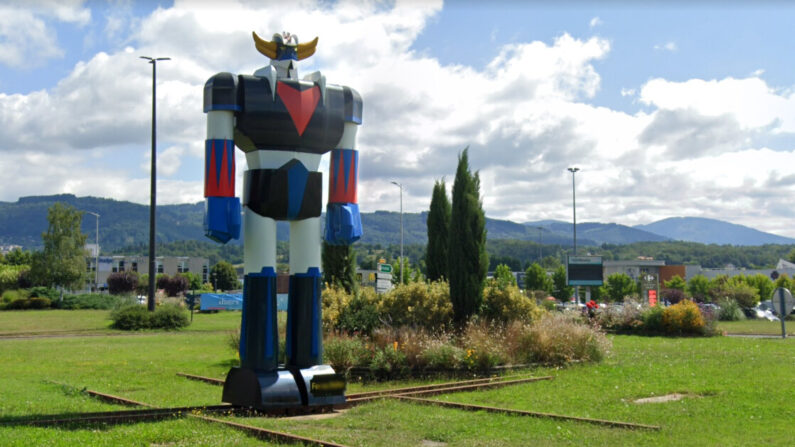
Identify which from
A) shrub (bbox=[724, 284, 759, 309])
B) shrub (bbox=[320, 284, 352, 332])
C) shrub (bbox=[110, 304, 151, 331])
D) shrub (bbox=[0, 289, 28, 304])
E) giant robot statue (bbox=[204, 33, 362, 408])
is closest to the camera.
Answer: giant robot statue (bbox=[204, 33, 362, 408])

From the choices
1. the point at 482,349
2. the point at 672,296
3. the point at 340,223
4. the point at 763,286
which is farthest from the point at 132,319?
the point at 763,286

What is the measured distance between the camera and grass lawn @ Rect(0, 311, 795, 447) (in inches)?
327

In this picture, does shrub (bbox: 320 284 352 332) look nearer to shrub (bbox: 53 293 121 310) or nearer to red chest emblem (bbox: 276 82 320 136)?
red chest emblem (bbox: 276 82 320 136)

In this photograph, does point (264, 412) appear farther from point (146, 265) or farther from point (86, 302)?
point (146, 265)

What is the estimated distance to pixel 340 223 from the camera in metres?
11.0

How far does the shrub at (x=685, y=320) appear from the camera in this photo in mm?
25453

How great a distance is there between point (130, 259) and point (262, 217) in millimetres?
135619

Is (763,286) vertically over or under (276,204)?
under

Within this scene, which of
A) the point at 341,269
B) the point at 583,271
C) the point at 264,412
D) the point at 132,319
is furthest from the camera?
the point at 583,271

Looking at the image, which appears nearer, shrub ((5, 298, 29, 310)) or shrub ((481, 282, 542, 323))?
shrub ((481, 282, 542, 323))

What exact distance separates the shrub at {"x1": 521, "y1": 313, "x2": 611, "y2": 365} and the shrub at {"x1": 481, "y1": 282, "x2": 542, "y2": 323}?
105 cm

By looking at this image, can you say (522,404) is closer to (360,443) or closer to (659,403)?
(659,403)

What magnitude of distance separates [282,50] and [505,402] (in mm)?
6639

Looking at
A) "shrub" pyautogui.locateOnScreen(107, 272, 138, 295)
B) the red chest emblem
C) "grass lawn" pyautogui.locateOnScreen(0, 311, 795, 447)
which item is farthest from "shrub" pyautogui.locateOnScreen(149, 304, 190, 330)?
"shrub" pyautogui.locateOnScreen(107, 272, 138, 295)
